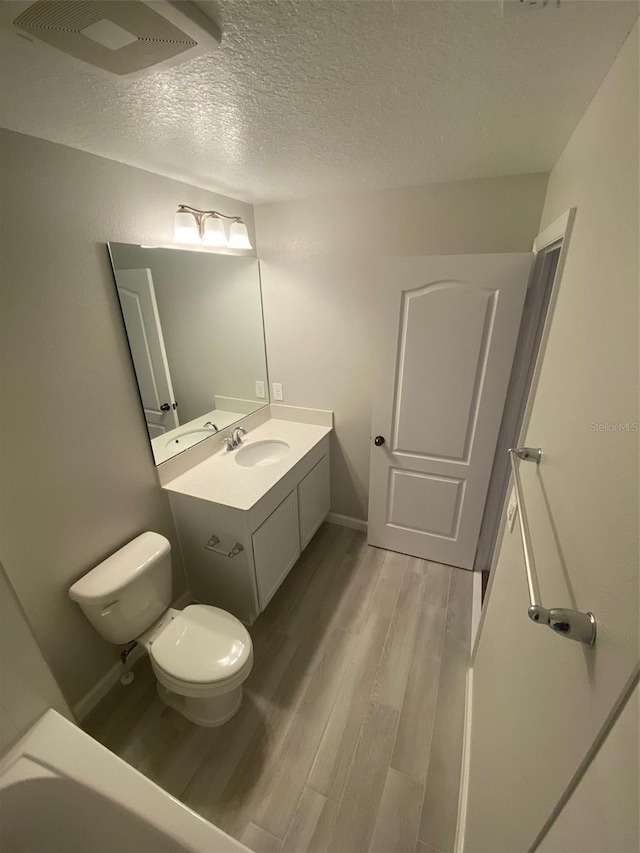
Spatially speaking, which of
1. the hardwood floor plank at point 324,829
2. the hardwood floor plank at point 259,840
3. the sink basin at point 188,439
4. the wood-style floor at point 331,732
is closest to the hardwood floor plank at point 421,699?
the wood-style floor at point 331,732

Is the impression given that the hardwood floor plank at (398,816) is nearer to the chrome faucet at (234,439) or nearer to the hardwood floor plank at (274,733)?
the hardwood floor plank at (274,733)

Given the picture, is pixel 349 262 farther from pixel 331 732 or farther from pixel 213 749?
pixel 213 749

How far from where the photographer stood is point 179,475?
1.80m

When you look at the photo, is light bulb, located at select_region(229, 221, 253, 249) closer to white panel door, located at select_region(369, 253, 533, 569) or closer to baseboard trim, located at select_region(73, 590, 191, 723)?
white panel door, located at select_region(369, 253, 533, 569)

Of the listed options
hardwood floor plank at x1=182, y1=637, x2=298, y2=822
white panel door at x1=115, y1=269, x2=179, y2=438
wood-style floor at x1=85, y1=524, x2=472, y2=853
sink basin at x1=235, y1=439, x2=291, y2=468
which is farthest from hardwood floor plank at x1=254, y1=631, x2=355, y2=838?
white panel door at x1=115, y1=269, x2=179, y2=438

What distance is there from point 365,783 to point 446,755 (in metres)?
0.34

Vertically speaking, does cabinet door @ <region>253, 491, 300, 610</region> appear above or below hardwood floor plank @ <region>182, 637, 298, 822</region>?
above

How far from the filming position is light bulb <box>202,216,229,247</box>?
1676 millimetres

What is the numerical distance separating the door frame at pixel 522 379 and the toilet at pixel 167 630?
1245 mm

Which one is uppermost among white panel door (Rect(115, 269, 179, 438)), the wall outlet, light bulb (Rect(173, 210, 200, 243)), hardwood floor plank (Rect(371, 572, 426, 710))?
light bulb (Rect(173, 210, 200, 243))

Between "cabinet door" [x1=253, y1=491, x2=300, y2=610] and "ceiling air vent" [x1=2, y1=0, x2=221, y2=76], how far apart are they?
1576 millimetres

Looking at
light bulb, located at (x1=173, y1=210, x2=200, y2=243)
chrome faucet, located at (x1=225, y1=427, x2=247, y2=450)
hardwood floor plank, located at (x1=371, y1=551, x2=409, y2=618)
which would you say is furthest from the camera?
chrome faucet, located at (x1=225, y1=427, x2=247, y2=450)

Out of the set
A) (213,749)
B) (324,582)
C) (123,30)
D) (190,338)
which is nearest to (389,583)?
(324,582)

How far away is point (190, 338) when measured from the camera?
6.16 ft
